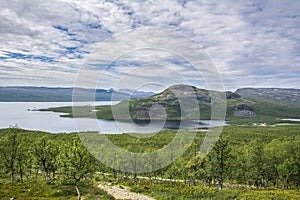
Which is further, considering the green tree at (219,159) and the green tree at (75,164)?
the green tree at (219,159)

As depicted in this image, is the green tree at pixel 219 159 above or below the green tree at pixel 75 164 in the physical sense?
below

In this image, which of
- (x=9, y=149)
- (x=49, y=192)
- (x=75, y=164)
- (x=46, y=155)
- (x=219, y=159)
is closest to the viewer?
(x=75, y=164)

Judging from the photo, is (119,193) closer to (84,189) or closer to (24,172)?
(84,189)

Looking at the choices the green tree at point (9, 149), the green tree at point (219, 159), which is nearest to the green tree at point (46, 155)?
the green tree at point (9, 149)

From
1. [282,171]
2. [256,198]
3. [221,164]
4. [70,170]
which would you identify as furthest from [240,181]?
[70,170]

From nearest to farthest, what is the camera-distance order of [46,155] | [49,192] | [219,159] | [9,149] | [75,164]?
[75,164]
[49,192]
[219,159]
[9,149]
[46,155]

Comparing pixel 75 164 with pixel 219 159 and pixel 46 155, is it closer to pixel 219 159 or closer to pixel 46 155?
pixel 46 155

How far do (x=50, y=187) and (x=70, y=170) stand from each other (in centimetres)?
1425

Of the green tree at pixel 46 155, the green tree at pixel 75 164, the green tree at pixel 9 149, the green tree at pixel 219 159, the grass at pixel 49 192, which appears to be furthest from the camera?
the green tree at pixel 46 155

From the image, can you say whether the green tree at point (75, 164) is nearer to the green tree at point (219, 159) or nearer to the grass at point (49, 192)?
the grass at point (49, 192)

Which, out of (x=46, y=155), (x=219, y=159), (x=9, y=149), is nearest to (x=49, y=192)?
(x=46, y=155)

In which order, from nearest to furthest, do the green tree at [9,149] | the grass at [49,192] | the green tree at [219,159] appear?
the grass at [49,192] → the green tree at [219,159] → the green tree at [9,149]

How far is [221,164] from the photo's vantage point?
46062 mm

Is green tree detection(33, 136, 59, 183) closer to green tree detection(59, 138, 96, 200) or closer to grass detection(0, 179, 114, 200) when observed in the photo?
grass detection(0, 179, 114, 200)
